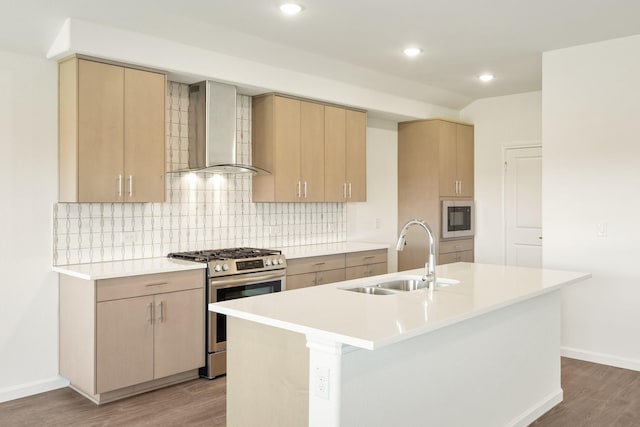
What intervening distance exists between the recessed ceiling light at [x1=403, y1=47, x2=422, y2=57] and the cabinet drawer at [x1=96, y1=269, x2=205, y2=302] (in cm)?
247

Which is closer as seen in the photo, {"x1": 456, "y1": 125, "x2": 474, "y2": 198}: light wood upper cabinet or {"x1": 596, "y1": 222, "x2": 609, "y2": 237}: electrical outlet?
{"x1": 596, "y1": 222, "x2": 609, "y2": 237}: electrical outlet

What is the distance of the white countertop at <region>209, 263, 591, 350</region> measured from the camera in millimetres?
2053

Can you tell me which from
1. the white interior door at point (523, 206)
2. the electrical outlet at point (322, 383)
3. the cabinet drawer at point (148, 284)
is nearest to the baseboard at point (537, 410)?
the electrical outlet at point (322, 383)

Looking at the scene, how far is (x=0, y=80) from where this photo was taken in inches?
143

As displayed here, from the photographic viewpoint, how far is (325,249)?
203 inches

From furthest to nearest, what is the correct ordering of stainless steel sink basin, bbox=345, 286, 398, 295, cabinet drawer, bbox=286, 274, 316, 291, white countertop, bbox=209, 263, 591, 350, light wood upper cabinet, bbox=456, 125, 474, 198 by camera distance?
1. light wood upper cabinet, bbox=456, 125, 474, 198
2. cabinet drawer, bbox=286, 274, 316, 291
3. stainless steel sink basin, bbox=345, 286, 398, 295
4. white countertop, bbox=209, 263, 591, 350

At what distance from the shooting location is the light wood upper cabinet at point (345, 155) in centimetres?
532

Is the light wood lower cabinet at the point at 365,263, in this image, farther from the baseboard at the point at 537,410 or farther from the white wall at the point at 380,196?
the baseboard at the point at 537,410

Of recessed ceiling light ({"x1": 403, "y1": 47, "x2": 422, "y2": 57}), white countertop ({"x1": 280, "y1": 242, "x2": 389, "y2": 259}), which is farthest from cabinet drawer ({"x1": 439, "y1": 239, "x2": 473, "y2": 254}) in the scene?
recessed ceiling light ({"x1": 403, "y1": 47, "x2": 422, "y2": 57})

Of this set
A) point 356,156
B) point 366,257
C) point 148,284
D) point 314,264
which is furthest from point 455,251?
point 148,284

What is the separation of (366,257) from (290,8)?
8.66ft

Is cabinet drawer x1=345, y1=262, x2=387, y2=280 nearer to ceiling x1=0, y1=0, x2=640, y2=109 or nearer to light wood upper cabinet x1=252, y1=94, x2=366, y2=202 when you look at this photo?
light wood upper cabinet x1=252, y1=94, x2=366, y2=202

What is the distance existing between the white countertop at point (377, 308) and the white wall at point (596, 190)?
1362 millimetres

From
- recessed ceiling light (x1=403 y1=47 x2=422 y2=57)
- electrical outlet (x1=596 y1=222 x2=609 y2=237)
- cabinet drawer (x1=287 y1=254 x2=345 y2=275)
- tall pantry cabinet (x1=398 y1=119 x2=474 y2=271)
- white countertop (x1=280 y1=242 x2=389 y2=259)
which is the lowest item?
cabinet drawer (x1=287 y1=254 x2=345 y2=275)
